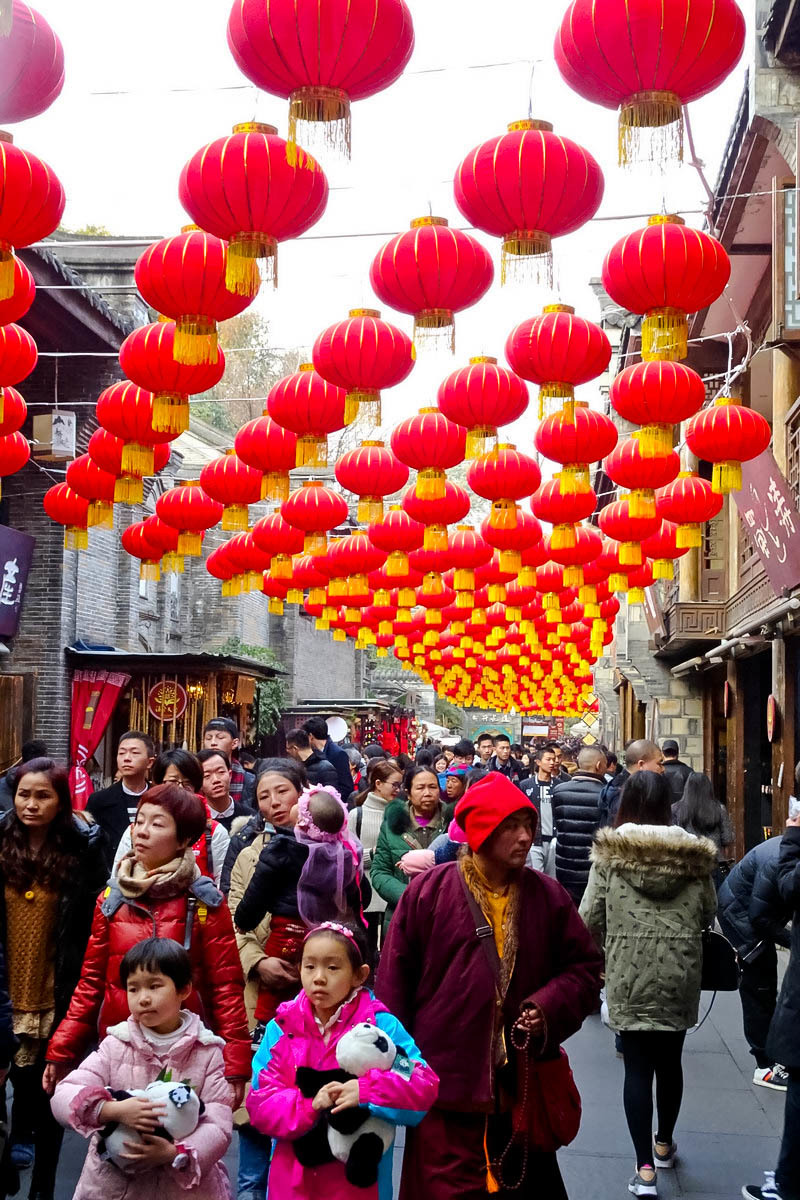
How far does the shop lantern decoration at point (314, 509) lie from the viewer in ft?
39.6

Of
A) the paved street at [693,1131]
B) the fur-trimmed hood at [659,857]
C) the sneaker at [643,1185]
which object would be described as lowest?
the paved street at [693,1131]

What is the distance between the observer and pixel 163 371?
325 inches

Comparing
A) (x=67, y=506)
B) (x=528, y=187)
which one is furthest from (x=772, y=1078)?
(x=67, y=506)

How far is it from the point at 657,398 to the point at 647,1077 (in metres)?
5.14

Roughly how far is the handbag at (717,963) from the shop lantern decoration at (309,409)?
491cm

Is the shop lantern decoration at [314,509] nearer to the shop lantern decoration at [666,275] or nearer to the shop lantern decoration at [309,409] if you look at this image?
the shop lantern decoration at [309,409]

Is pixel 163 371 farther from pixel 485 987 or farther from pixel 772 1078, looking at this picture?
pixel 772 1078

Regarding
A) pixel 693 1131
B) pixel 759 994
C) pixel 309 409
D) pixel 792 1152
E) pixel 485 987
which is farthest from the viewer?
pixel 309 409

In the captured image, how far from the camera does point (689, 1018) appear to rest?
539cm

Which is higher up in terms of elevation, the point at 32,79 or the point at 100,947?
the point at 32,79

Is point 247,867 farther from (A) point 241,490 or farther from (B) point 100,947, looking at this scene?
(A) point 241,490

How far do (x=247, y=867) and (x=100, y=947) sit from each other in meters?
1.19

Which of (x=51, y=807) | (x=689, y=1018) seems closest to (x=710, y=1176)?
(x=689, y=1018)

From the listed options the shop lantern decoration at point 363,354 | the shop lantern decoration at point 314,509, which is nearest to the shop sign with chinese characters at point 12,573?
the shop lantern decoration at point 314,509
